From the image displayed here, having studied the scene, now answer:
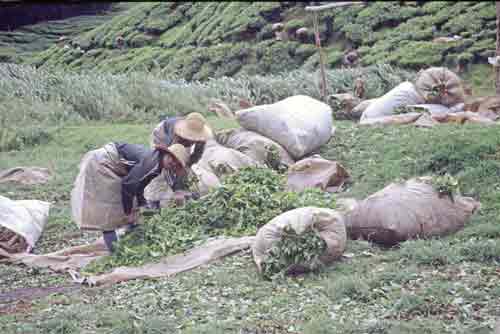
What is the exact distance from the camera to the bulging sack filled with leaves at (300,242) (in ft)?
14.1

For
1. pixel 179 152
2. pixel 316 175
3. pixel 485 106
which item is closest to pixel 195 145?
pixel 179 152

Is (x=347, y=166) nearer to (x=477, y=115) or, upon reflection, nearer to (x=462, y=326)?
(x=477, y=115)

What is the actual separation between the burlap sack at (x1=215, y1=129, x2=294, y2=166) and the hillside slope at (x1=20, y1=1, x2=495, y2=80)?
6.45 metres

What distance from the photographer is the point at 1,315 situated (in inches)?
163

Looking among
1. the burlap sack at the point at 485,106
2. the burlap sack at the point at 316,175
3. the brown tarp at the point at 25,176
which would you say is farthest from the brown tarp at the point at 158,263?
the burlap sack at the point at 485,106

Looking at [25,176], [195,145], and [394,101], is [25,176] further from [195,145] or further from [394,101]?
[394,101]

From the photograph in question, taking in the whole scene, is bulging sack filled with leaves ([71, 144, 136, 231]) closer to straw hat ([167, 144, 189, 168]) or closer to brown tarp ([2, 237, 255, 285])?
brown tarp ([2, 237, 255, 285])

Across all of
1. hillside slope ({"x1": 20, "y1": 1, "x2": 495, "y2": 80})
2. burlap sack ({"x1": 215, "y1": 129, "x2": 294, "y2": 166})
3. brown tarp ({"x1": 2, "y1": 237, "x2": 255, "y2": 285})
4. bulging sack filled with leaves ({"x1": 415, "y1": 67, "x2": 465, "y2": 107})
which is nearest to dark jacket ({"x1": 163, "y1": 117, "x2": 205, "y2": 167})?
brown tarp ({"x1": 2, "y1": 237, "x2": 255, "y2": 285})

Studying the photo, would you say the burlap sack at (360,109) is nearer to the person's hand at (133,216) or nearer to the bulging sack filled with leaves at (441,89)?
the bulging sack filled with leaves at (441,89)

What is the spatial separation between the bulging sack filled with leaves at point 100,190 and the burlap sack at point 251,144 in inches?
76.6

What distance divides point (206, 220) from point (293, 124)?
2.05m

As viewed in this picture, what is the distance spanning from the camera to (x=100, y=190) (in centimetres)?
506

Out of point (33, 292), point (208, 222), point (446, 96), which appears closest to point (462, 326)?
point (208, 222)

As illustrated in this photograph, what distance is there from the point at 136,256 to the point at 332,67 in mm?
10391
